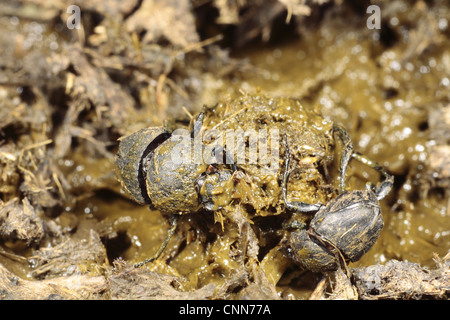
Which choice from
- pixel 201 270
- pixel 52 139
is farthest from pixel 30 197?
pixel 201 270

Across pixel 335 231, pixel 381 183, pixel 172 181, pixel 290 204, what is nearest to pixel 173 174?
pixel 172 181

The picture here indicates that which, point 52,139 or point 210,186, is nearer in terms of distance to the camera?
point 210,186

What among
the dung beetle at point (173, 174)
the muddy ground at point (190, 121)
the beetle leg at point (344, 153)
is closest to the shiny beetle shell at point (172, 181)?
the dung beetle at point (173, 174)

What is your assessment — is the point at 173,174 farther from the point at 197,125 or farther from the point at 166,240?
the point at 166,240

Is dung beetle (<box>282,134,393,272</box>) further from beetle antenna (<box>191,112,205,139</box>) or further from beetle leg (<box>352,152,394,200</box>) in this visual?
beetle antenna (<box>191,112,205,139</box>)

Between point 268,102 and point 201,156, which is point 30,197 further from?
point 268,102

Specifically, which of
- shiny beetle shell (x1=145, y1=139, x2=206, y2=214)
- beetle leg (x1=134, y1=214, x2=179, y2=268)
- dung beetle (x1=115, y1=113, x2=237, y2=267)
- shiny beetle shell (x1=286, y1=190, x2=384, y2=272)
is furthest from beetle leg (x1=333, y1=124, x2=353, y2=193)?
beetle leg (x1=134, y1=214, x2=179, y2=268)

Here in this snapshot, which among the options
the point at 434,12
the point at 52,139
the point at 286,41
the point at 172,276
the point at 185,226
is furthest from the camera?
the point at 286,41

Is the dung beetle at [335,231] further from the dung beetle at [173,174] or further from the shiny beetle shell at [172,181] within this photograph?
the shiny beetle shell at [172,181]
